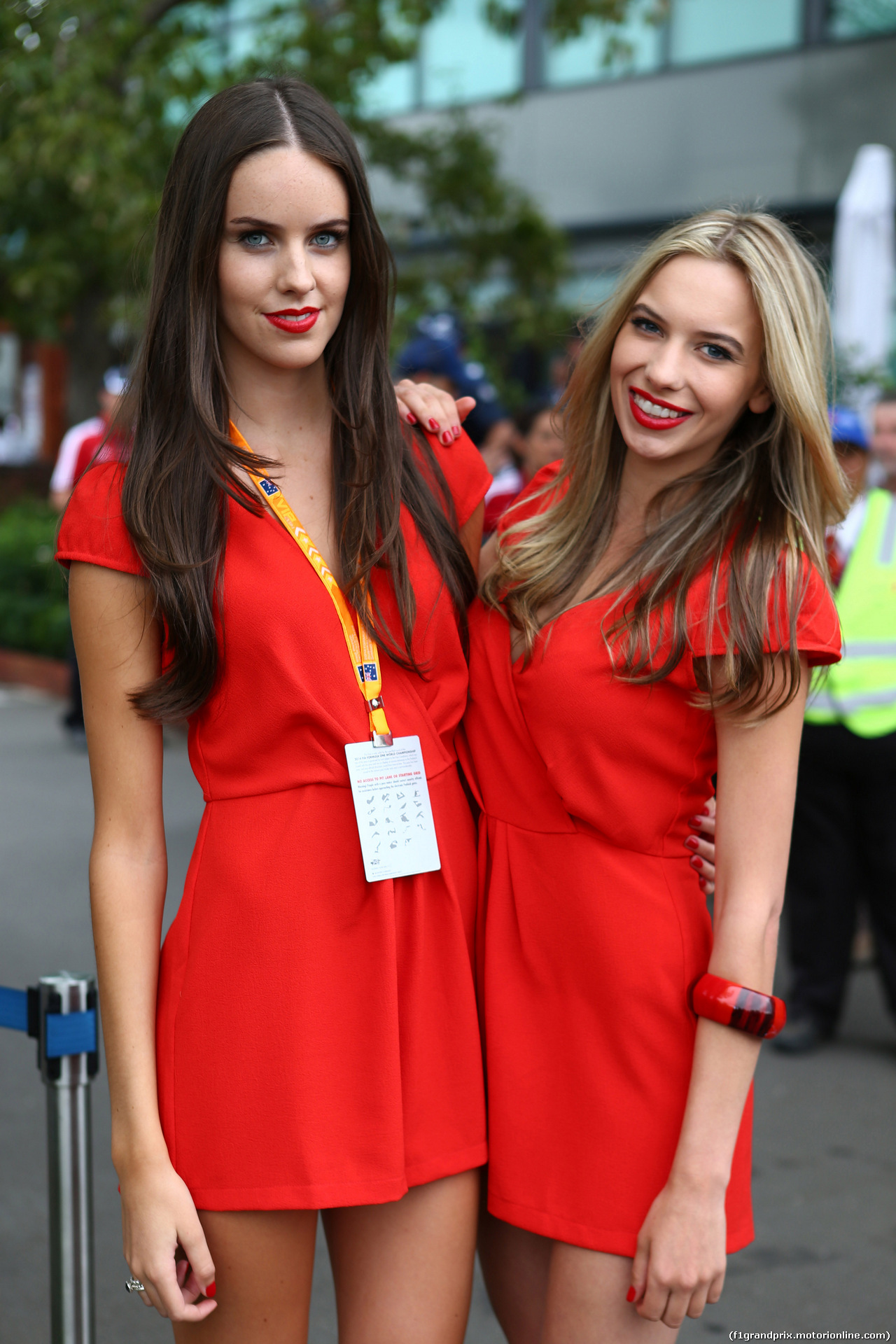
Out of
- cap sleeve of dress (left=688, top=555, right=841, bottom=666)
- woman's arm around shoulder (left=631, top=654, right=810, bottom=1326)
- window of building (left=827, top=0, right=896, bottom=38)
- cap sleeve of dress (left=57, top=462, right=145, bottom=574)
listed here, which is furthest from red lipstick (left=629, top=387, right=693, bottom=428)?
window of building (left=827, top=0, right=896, bottom=38)

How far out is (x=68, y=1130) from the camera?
2.21 metres

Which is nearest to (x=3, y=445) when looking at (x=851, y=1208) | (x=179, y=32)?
(x=179, y=32)

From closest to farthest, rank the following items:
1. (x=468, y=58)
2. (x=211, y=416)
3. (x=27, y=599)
Answer: 1. (x=211, y=416)
2. (x=27, y=599)
3. (x=468, y=58)

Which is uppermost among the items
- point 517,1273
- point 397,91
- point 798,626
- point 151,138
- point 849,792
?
point 397,91

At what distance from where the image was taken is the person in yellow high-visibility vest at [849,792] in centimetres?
459

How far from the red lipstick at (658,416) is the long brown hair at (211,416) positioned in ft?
1.15

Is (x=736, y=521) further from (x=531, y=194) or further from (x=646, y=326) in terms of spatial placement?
(x=531, y=194)

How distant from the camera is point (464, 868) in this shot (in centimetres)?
196

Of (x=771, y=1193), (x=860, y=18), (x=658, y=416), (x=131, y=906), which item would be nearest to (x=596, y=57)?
(x=860, y=18)

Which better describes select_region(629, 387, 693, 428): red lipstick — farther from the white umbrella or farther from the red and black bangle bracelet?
the white umbrella

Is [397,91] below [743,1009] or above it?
above

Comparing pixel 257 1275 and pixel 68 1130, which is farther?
pixel 68 1130

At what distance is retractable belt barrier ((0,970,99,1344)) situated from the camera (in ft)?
7.22

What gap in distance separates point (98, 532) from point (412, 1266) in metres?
1.06
